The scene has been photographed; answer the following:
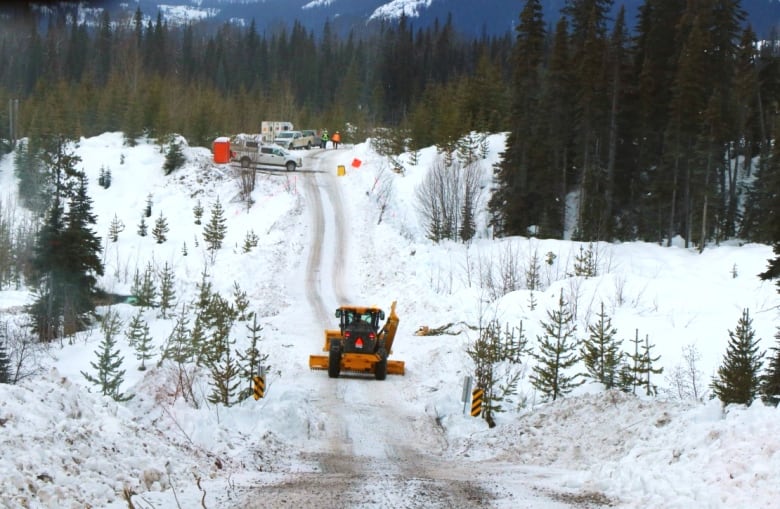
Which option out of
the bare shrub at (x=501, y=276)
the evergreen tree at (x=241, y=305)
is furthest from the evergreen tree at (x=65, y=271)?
the bare shrub at (x=501, y=276)

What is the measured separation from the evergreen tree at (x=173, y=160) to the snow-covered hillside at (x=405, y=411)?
13.7 m

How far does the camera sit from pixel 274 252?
138 feet

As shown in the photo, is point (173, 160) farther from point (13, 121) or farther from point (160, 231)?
point (13, 121)

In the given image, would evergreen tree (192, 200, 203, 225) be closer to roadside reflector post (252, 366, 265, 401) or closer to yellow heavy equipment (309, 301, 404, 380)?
yellow heavy equipment (309, 301, 404, 380)

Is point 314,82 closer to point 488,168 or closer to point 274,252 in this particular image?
point 488,168

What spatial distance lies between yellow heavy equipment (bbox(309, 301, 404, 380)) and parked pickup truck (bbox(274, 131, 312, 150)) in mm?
53257

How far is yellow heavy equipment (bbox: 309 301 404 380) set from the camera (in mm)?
21656

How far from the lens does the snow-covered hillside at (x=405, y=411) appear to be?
860 centimetres

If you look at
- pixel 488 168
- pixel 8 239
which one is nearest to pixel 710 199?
pixel 488 168

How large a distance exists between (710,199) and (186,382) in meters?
37.6

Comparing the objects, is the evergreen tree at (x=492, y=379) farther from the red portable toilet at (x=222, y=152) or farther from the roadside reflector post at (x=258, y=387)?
the red portable toilet at (x=222, y=152)

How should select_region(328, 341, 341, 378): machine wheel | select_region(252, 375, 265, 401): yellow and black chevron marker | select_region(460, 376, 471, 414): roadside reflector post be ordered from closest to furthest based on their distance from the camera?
select_region(252, 375, 265, 401): yellow and black chevron marker < select_region(460, 376, 471, 414): roadside reflector post < select_region(328, 341, 341, 378): machine wheel

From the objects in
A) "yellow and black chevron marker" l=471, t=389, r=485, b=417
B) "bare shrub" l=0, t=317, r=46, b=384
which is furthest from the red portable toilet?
"yellow and black chevron marker" l=471, t=389, r=485, b=417

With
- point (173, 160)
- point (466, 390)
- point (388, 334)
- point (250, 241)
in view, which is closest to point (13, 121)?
point (173, 160)
